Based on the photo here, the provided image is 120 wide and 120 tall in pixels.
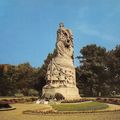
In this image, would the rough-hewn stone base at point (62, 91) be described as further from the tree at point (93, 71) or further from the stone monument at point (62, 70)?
the tree at point (93, 71)

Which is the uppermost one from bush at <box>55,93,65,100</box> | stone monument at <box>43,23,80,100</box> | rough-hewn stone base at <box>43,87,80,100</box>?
stone monument at <box>43,23,80,100</box>

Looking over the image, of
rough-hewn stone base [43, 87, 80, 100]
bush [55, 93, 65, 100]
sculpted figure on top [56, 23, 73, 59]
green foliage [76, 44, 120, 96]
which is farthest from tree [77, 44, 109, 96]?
bush [55, 93, 65, 100]

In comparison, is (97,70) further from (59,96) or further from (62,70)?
(59,96)

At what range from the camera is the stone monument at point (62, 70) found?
46969mm

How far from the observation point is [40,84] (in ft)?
252

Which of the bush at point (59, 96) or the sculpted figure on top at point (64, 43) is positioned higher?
the sculpted figure on top at point (64, 43)

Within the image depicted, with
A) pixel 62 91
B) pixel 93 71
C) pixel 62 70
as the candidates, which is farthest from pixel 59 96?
pixel 93 71

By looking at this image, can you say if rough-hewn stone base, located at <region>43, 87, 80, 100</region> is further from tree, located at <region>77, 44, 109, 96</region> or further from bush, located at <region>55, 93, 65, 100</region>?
tree, located at <region>77, 44, 109, 96</region>

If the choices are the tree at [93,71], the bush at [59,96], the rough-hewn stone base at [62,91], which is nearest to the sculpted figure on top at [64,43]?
the rough-hewn stone base at [62,91]

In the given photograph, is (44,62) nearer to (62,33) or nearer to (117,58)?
(117,58)

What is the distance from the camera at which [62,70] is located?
157 feet

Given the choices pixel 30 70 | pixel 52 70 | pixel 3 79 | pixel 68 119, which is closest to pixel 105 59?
pixel 30 70

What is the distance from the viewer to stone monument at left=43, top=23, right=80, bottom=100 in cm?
4697

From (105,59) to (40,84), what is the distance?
19.4 meters
